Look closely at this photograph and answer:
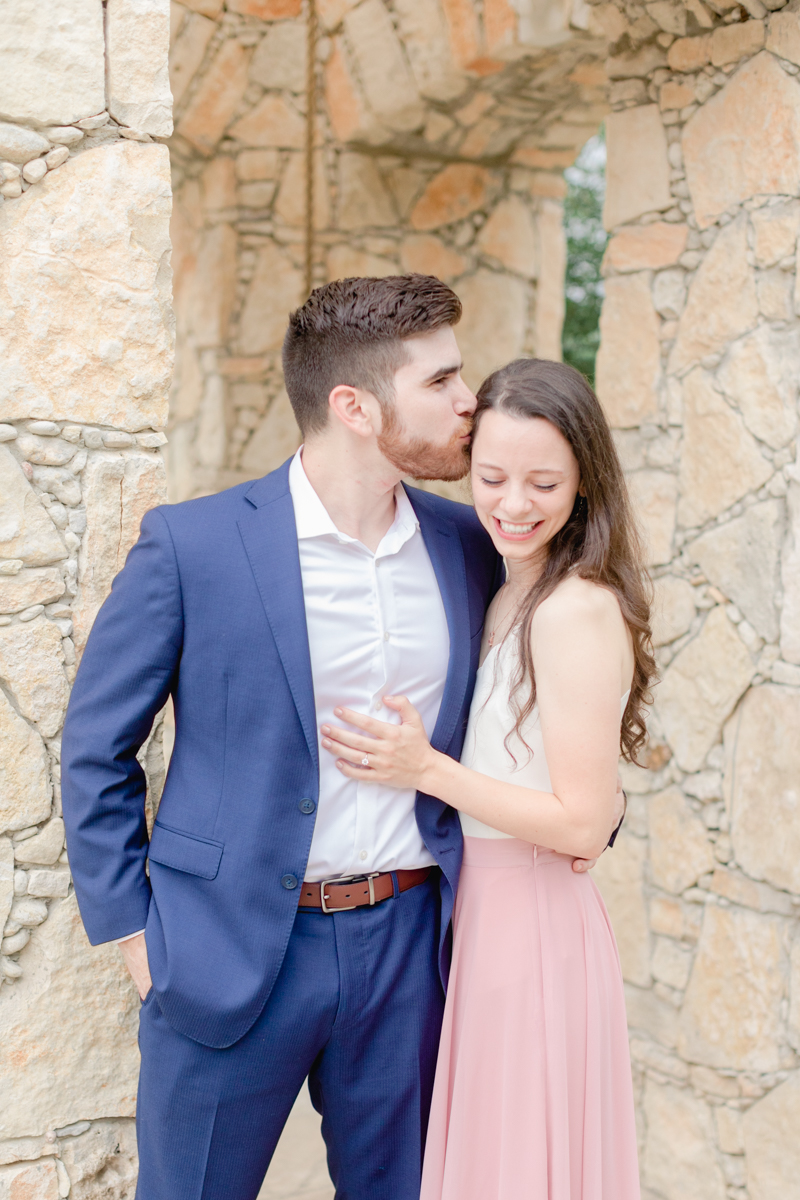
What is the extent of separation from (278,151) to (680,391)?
2.67 meters

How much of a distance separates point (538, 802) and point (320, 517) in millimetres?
623

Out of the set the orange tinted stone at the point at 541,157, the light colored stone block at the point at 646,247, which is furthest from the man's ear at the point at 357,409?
the orange tinted stone at the point at 541,157

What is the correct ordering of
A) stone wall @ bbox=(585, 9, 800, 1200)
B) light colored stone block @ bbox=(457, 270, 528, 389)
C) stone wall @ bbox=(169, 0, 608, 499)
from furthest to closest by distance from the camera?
light colored stone block @ bbox=(457, 270, 528, 389) → stone wall @ bbox=(169, 0, 608, 499) → stone wall @ bbox=(585, 9, 800, 1200)

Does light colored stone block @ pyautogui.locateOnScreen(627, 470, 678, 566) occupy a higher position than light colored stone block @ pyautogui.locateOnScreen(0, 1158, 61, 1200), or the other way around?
light colored stone block @ pyautogui.locateOnScreen(627, 470, 678, 566)

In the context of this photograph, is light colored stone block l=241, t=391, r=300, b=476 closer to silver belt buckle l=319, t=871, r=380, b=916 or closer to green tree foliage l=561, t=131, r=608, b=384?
silver belt buckle l=319, t=871, r=380, b=916

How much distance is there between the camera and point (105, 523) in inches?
71.9

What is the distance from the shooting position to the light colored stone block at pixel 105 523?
5.96 ft

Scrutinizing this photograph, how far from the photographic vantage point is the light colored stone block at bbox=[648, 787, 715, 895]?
3.09m

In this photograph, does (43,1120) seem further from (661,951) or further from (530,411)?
(661,951)

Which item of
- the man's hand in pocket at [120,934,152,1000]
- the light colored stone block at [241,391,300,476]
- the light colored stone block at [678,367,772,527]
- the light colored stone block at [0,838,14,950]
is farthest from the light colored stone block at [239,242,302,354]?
the man's hand in pocket at [120,934,152,1000]

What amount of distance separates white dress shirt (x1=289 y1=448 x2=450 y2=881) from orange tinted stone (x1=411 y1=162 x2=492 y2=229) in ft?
10.9

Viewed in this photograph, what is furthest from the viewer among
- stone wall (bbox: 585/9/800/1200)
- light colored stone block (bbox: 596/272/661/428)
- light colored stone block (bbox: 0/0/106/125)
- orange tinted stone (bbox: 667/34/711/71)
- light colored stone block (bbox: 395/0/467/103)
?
light colored stone block (bbox: 395/0/467/103)

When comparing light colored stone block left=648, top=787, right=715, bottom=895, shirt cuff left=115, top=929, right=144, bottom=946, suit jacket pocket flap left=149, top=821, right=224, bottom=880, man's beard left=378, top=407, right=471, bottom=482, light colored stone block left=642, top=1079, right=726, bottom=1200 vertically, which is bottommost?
light colored stone block left=642, top=1079, right=726, bottom=1200

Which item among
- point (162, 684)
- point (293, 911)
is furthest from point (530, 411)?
point (293, 911)
